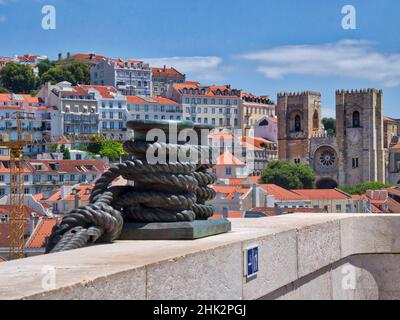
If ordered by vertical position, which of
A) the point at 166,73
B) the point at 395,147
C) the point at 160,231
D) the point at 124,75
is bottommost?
the point at 160,231

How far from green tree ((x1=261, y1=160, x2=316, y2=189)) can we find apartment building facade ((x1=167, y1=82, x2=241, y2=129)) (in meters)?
27.7

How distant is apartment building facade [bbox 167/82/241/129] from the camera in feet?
396

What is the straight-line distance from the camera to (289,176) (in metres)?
89.7

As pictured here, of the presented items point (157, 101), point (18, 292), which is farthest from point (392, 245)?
point (157, 101)

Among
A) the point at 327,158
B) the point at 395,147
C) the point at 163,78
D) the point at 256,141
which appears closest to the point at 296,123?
the point at 327,158

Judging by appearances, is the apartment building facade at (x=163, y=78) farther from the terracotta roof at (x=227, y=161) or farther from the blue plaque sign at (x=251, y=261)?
the blue plaque sign at (x=251, y=261)

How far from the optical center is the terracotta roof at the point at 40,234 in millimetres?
37906

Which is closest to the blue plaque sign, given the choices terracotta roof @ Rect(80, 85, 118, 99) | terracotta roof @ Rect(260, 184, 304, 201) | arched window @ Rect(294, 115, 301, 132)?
terracotta roof @ Rect(260, 184, 304, 201)

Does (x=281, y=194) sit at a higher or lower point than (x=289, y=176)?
lower

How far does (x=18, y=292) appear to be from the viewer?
3.38 metres

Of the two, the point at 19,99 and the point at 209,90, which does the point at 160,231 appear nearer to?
the point at 19,99

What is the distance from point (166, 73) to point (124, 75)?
1432 centimetres

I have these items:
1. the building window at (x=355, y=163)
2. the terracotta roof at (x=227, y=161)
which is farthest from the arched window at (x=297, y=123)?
the terracotta roof at (x=227, y=161)
